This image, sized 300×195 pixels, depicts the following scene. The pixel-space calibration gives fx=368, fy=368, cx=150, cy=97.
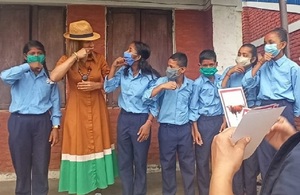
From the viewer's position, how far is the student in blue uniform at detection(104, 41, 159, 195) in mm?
4199

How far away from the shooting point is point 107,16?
5.44 meters

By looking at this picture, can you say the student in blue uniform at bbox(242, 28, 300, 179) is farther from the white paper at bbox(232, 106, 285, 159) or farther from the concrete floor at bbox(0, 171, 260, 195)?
the white paper at bbox(232, 106, 285, 159)

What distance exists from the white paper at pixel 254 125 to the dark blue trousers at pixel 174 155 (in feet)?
9.47

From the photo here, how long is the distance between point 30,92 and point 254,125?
10.6 ft

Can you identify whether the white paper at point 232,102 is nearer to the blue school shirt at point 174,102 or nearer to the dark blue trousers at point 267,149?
the dark blue trousers at point 267,149

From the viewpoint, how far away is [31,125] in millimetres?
3967

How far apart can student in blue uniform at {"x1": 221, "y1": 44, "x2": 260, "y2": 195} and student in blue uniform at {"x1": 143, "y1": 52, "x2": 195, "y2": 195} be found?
528mm

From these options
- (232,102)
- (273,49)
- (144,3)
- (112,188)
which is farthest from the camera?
(144,3)

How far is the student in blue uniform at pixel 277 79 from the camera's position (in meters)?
3.82

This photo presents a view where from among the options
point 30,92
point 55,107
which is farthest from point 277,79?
point 30,92

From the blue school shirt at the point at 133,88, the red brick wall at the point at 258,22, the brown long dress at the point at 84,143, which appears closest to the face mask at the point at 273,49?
the blue school shirt at the point at 133,88

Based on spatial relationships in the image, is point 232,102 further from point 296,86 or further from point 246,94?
point 246,94

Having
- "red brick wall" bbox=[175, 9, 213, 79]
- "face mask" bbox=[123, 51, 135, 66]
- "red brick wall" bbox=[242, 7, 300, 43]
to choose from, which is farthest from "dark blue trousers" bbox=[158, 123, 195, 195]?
"red brick wall" bbox=[242, 7, 300, 43]

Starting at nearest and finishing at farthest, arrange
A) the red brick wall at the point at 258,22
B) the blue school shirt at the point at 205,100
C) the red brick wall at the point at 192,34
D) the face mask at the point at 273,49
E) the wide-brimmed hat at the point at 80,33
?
the face mask at the point at 273,49
the wide-brimmed hat at the point at 80,33
the blue school shirt at the point at 205,100
the red brick wall at the point at 192,34
the red brick wall at the point at 258,22
